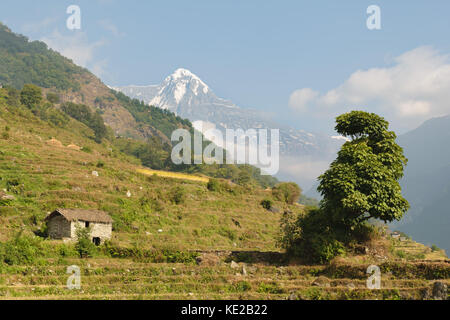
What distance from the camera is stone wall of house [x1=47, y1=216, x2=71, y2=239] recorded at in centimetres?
4188

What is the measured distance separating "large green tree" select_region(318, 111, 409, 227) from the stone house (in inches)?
836

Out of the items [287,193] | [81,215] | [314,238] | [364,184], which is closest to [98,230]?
[81,215]

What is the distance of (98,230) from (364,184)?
25.0 m

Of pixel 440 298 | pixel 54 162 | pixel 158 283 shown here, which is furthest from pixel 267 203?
pixel 440 298

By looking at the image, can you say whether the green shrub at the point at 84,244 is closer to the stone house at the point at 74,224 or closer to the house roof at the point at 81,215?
the stone house at the point at 74,224

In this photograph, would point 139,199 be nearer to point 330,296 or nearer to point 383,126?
point 383,126

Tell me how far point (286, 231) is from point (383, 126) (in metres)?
11.5

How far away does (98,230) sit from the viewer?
43969 mm

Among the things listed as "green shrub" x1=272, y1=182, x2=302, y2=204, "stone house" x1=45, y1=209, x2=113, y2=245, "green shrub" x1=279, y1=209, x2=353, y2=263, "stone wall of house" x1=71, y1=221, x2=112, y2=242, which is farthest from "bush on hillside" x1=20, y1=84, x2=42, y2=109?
"green shrub" x1=279, y1=209, x2=353, y2=263

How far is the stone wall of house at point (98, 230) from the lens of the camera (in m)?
42.0

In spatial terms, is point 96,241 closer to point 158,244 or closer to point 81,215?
point 81,215

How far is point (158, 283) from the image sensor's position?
28.2m

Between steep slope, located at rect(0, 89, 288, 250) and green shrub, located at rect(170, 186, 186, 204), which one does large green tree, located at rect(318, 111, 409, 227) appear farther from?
green shrub, located at rect(170, 186, 186, 204)
